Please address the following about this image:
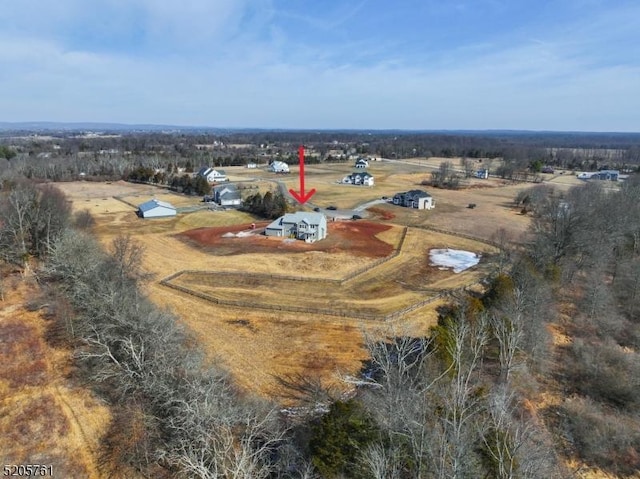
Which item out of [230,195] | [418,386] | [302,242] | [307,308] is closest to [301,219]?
[302,242]

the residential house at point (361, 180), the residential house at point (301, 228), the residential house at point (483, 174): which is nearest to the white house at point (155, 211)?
the residential house at point (301, 228)

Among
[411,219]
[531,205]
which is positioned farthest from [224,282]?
[531,205]

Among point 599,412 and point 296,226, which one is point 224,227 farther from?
point 599,412

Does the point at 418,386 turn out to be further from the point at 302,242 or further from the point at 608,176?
the point at 608,176

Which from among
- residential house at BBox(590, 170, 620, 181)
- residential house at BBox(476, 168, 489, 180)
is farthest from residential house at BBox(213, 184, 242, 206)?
residential house at BBox(590, 170, 620, 181)

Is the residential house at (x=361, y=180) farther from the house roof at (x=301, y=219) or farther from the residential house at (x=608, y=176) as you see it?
the residential house at (x=608, y=176)

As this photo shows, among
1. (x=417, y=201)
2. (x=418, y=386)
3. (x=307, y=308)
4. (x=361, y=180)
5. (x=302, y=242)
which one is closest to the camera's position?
(x=418, y=386)
